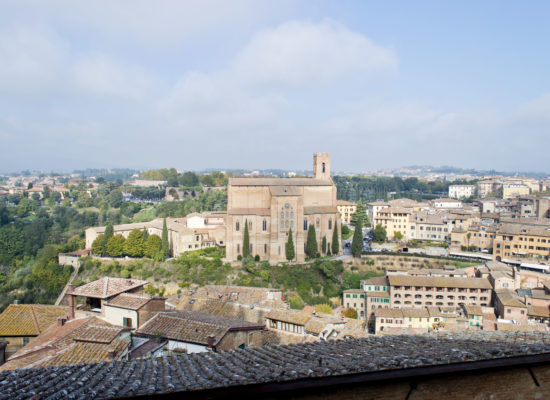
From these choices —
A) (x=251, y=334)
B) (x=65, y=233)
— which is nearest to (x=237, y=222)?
(x=251, y=334)

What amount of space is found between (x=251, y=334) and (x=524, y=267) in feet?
79.3

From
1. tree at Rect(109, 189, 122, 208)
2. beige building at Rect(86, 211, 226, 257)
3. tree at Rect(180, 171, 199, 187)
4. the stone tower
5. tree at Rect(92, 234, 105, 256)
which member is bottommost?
tree at Rect(92, 234, 105, 256)

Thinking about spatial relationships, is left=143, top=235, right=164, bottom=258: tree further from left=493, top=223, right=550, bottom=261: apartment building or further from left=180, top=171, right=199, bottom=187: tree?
left=180, top=171, right=199, bottom=187: tree

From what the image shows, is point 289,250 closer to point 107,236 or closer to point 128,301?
point 107,236

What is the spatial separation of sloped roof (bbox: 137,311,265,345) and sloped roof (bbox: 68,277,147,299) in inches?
69.3

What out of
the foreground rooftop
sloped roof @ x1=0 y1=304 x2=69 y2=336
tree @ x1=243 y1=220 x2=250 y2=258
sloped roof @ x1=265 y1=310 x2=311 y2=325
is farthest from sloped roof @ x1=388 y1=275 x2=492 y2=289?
the foreground rooftop

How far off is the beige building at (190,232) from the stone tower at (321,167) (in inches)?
330

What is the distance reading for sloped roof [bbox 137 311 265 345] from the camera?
932 cm

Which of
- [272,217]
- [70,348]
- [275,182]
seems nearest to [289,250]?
[272,217]

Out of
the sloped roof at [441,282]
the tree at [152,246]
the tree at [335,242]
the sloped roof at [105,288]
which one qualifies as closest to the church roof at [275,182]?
the tree at [335,242]

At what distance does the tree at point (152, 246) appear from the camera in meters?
29.5

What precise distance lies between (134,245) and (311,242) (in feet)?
39.7

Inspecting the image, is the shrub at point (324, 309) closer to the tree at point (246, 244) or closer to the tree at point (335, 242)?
the tree at point (246, 244)

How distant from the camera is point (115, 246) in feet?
97.9
